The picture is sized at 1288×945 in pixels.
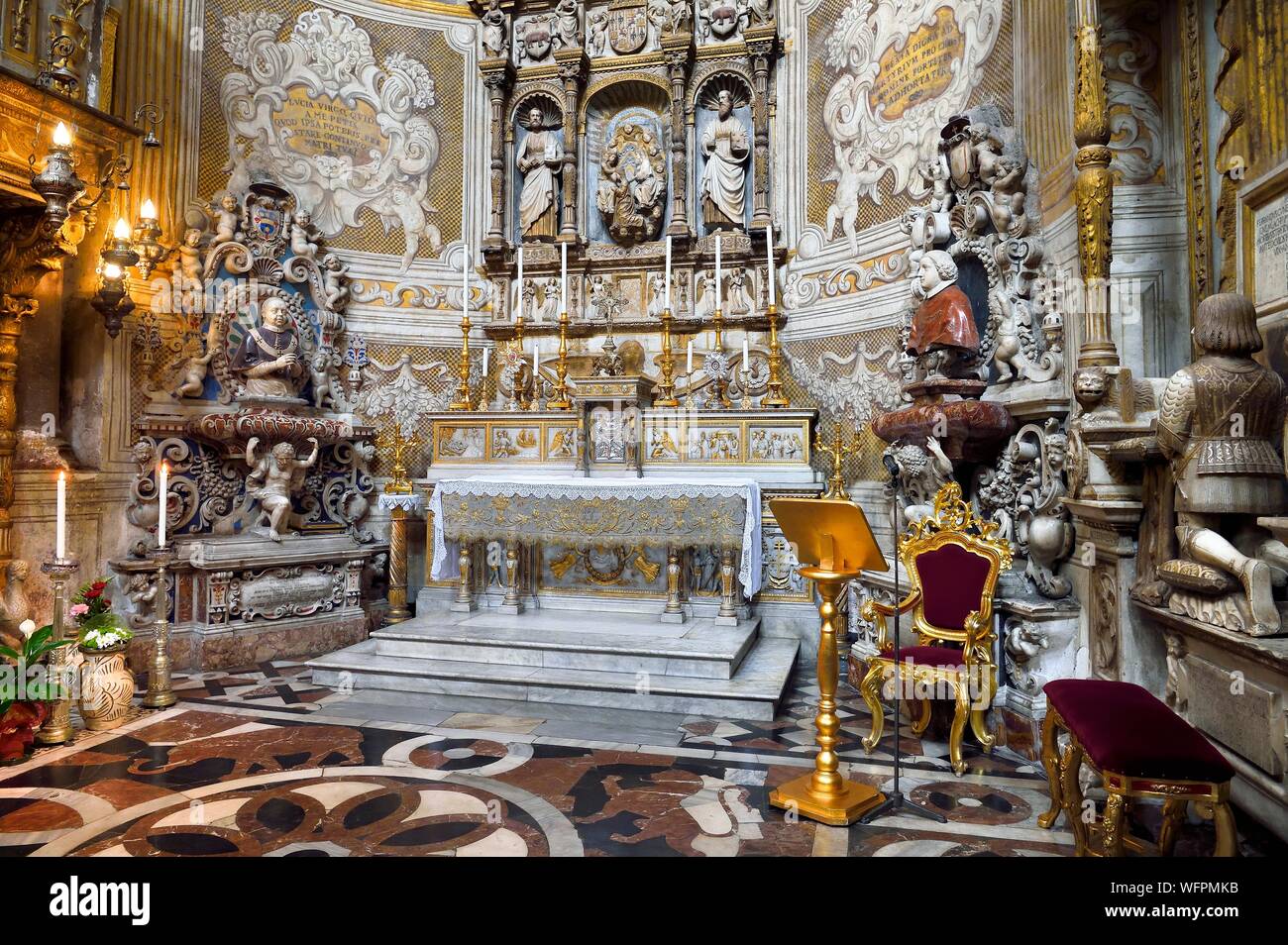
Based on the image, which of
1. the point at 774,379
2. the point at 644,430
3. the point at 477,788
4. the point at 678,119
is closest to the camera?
the point at 477,788

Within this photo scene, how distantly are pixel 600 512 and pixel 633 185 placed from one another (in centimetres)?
391

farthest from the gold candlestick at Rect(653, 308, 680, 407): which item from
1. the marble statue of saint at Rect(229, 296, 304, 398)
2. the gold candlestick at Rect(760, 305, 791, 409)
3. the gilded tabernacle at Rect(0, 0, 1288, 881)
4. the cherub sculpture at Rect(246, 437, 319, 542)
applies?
the marble statue of saint at Rect(229, 296, 304, 398)

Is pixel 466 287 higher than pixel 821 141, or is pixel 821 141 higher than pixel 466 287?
pixel 821 141

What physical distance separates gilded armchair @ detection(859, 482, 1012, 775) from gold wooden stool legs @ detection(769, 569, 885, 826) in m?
0.66

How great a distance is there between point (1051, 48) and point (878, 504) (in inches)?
143

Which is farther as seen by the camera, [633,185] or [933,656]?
[633,185]

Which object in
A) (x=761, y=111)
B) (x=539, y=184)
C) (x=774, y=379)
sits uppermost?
(x=761, y=111)

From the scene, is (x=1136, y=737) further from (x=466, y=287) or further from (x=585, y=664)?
(x=466, y=287)

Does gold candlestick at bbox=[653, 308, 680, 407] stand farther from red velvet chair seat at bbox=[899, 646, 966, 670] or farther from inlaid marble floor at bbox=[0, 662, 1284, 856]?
red velvet chair seat at bbox=[899, 646, 966, 670]

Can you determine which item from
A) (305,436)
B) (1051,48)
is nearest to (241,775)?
(305,436)

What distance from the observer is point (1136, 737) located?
7.97 feet

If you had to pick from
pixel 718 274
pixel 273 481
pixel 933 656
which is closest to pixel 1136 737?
pixel 933 656

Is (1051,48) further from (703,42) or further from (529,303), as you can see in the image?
(529,303)

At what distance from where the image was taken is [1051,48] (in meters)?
4.81
